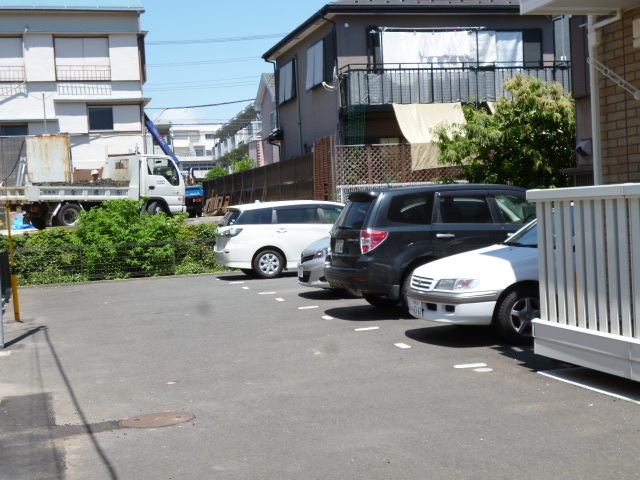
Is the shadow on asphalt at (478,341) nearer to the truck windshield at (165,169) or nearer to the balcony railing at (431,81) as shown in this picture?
the balcony railing at (431,81)

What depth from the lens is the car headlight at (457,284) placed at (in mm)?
9023

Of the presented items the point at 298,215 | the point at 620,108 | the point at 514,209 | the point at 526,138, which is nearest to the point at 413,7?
the point at 526,138

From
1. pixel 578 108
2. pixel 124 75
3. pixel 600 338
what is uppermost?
pixel 124 75

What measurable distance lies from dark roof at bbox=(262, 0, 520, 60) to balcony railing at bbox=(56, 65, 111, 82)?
15.6 metres

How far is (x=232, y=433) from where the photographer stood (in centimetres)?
629

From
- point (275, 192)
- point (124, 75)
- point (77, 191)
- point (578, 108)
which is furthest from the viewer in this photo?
point (124, 75)

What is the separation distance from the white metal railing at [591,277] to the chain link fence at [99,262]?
13.9 m

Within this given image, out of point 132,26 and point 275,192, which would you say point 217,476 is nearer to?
point 275,192

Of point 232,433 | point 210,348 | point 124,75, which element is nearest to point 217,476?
point 232,433

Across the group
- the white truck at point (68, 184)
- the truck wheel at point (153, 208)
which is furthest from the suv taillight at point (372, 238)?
the truck wheel at point (153, 208)

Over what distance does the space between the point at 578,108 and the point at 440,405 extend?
10.8 m

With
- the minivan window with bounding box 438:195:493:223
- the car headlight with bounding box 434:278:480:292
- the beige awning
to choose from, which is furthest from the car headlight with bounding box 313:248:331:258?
the beige awning

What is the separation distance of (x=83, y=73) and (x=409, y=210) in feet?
106

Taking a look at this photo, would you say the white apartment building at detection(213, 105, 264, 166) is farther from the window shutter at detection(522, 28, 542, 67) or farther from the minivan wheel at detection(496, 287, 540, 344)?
the minivan wheel at detection(496, 287, 540, 344)
